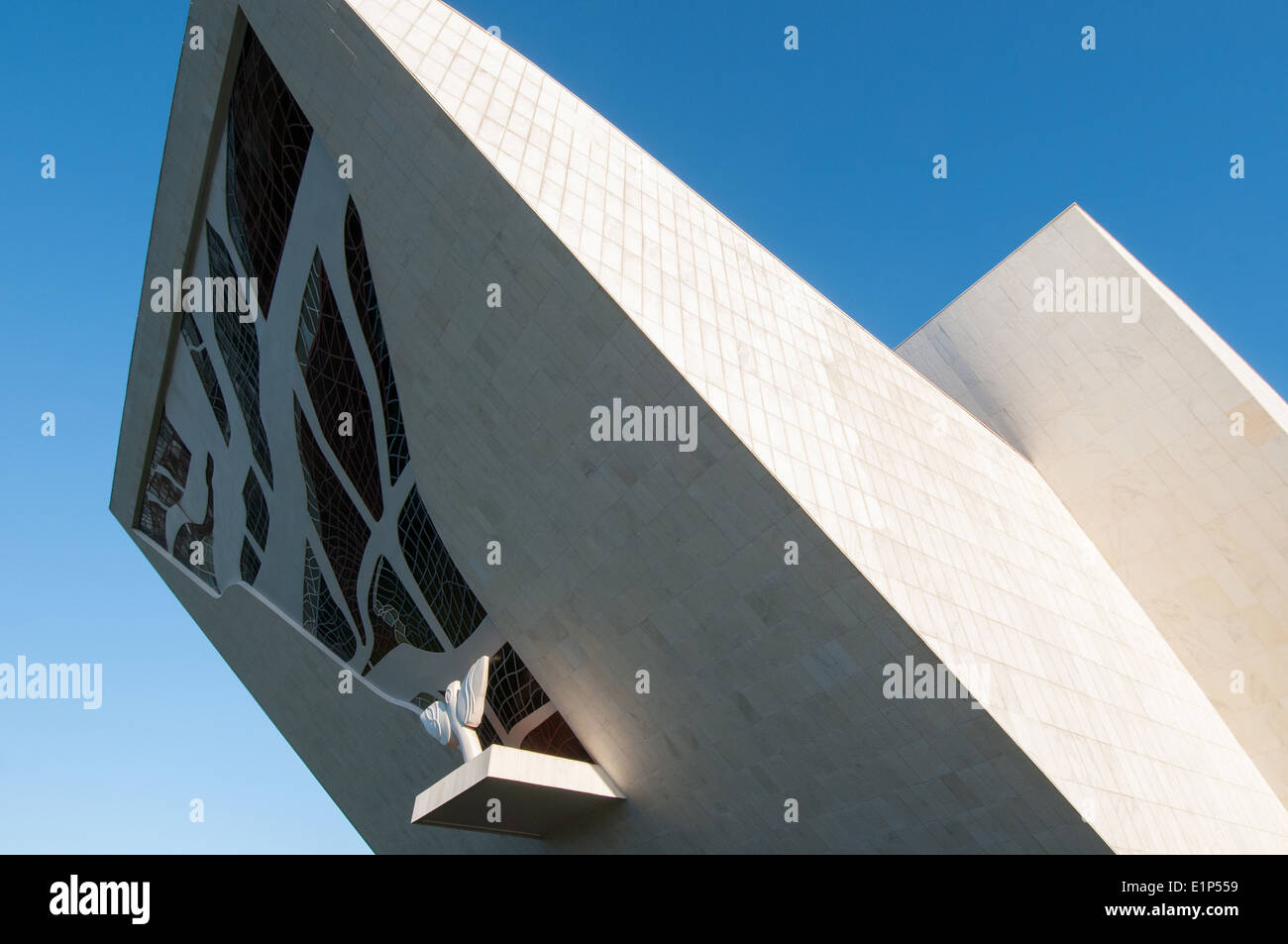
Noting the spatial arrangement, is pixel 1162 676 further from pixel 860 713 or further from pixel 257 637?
pixel 257 637

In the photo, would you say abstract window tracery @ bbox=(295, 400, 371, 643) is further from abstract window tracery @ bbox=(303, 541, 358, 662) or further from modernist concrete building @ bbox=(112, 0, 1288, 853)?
abstract window tracery @ bbox=(303, 541, 358, 662)

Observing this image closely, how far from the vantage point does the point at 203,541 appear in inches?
888

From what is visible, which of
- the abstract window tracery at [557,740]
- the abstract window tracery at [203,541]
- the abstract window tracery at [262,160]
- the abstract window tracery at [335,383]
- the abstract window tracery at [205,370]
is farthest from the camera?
the abstract window tracery at [203,541]

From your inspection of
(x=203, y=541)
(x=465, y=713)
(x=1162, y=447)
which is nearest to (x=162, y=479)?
(x=203, y=541)

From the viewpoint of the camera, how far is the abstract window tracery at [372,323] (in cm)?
1284

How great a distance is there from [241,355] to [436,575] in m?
6.60

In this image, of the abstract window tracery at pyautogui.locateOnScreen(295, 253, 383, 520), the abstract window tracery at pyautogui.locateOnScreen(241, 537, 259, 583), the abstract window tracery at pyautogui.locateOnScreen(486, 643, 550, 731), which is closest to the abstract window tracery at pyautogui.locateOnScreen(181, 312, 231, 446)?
the abstract window tracery at pyautogui.locateOnScreen(241, 537, 259, 583)

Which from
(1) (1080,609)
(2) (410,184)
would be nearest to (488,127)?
(2) (410,184)

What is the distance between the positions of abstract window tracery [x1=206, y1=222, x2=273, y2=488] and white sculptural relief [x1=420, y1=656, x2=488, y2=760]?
7.64 m

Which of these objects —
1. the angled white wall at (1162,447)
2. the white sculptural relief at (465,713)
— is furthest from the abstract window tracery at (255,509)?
the angled white wall at (1162,447)

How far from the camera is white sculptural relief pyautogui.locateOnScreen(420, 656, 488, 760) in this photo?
1219 centimetres

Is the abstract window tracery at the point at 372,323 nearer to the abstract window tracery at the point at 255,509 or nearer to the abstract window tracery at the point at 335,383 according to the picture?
the abstract window tracery at the point at 335,383

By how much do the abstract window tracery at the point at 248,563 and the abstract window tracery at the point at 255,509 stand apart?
44cm
